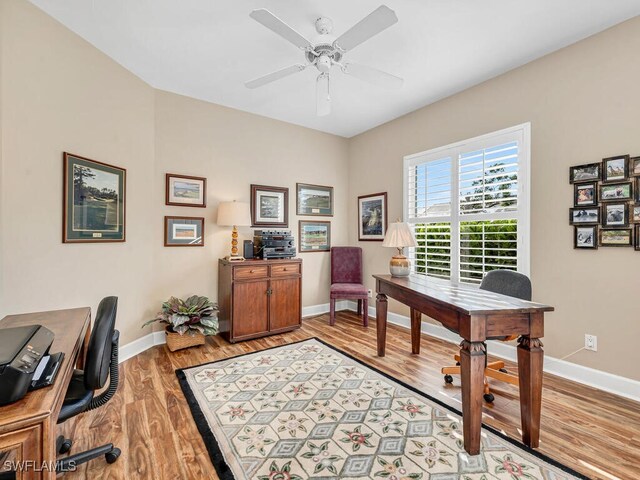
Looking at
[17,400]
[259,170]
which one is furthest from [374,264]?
[17,400]

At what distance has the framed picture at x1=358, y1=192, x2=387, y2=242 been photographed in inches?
171

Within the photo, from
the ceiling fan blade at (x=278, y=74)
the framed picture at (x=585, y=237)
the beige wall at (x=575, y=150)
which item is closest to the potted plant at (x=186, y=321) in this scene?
the ceiling fan blade at (x=278, y=74)

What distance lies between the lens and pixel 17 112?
78.9 inches

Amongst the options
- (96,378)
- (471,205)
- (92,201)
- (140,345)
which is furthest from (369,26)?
(140,345)

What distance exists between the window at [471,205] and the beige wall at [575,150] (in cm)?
12

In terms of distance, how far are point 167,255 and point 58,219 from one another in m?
1.18

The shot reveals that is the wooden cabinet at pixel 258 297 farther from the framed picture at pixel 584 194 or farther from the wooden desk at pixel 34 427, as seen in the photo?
the framed picture at pixel 584 194

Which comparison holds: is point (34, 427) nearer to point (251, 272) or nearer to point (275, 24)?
point (275, 24)

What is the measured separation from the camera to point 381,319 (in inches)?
116

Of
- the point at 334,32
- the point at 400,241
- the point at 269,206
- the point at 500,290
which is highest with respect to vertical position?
the point at 334,32

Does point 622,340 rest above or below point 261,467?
above

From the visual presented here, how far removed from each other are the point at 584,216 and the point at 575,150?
1.90 ft

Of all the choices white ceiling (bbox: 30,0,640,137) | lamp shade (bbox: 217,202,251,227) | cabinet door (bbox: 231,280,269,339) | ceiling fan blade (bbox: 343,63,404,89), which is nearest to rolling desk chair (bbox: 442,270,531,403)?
ceiling fan blade (bbox: 343,63,404,89)

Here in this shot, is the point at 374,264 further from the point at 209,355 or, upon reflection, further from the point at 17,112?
the point at 17,112
